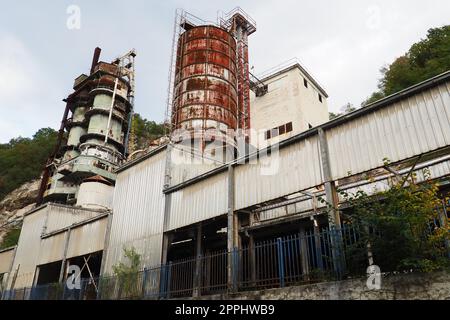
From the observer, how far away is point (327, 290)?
812cm

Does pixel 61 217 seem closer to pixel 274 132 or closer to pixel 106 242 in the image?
pixel 106 242

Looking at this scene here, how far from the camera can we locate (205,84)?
29.8 meters

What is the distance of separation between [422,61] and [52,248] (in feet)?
126

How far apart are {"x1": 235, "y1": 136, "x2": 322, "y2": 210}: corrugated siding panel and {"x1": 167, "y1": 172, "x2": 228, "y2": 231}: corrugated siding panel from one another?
77cm

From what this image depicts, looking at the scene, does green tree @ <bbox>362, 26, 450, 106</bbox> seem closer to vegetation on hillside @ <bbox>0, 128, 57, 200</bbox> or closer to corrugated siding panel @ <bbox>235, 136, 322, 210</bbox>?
corrugated siding panel @ <bbox>235, 136, 322, 210</bbox>

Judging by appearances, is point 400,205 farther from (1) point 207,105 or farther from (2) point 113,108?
(2) point 113,108

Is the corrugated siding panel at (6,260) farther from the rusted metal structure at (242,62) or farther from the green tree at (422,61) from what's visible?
the green tree at (422,61)

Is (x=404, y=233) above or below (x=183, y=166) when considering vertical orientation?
below

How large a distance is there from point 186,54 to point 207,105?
5.83 meters

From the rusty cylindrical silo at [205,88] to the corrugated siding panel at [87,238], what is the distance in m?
9.47

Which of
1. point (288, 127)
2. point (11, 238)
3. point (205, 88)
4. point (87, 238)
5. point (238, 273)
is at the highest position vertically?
point (205, 88)

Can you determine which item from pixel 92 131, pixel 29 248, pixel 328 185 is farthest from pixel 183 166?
pixel 92 131
